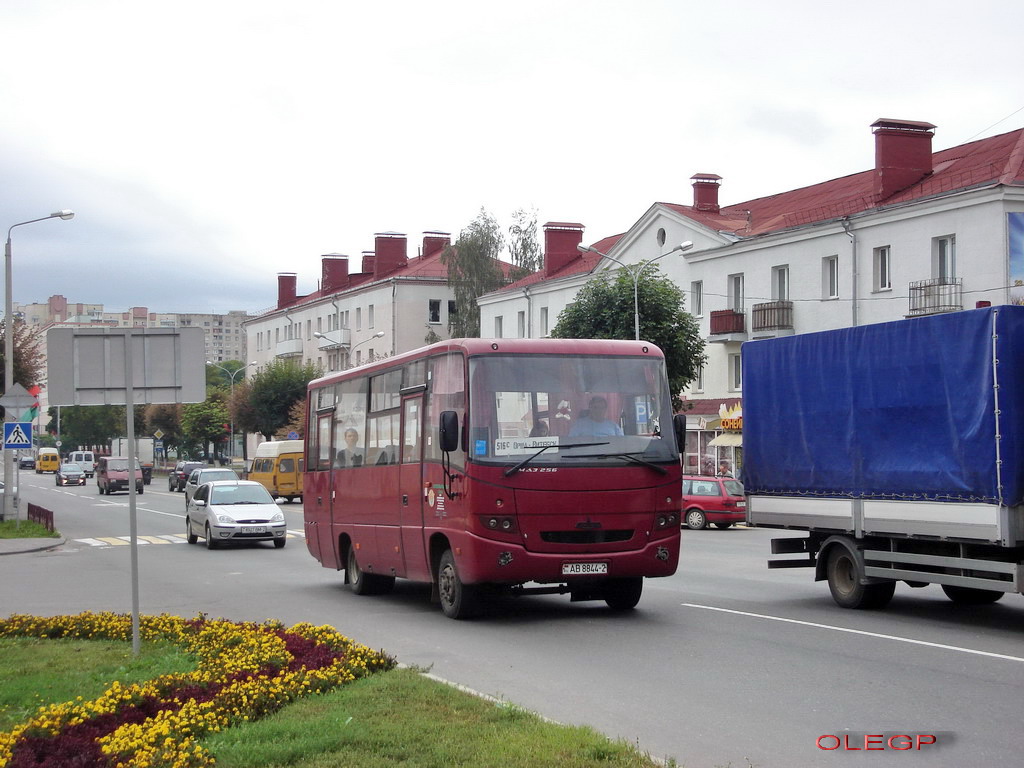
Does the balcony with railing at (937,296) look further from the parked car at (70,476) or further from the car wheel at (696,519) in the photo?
the parked car at (70,476)

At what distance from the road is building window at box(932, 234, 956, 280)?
21317 millimetres

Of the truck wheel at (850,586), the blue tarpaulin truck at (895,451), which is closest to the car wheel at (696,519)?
the blue tarpaulin truck at (895,451)

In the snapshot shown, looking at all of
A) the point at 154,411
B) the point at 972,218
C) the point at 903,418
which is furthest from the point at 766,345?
the point at 154,411

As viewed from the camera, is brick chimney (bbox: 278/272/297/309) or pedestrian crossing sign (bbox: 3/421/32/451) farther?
brick chimney (bbox: 278/272/297/309)

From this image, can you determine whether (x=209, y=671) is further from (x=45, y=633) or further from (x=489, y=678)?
(x=45, y=633)

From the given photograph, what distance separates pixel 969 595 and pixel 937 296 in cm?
2586

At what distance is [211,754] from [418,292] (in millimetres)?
76824

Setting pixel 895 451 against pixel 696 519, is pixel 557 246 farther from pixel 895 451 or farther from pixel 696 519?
pixel 895 451

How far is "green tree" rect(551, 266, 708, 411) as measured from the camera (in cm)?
4409

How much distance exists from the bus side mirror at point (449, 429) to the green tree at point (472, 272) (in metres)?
61.8

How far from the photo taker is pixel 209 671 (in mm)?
9055

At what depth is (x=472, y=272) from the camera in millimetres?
75625

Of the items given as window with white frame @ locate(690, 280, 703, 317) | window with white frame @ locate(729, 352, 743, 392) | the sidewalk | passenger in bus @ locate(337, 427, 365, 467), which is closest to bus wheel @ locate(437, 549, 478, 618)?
passenger in bus @ locate(337, 427, 365, 467)

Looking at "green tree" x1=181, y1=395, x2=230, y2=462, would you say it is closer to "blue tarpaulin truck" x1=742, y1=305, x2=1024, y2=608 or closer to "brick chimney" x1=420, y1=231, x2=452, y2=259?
"brick chimney" x1=420, y1=231, x2=452, y2=259
